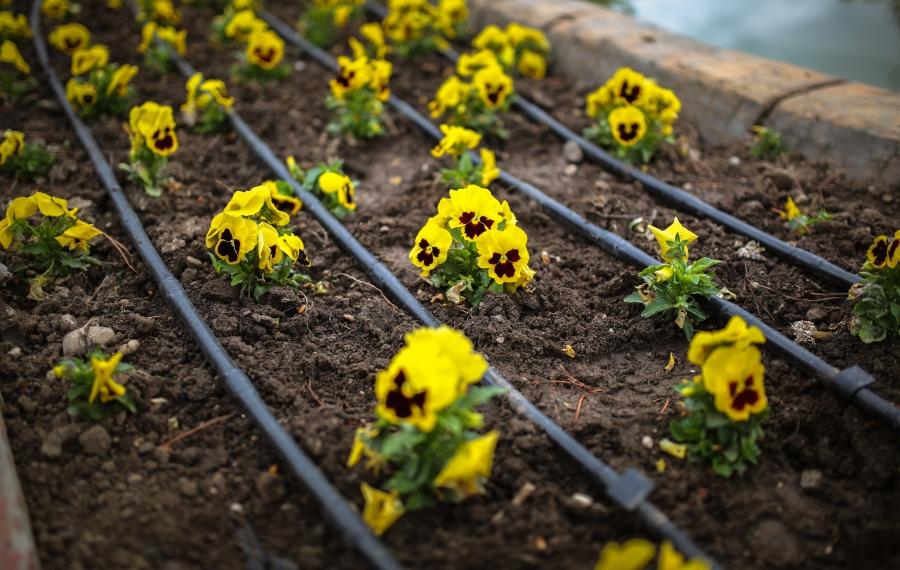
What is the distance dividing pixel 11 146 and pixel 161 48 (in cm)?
182

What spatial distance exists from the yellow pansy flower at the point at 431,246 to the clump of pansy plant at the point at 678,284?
78 cm

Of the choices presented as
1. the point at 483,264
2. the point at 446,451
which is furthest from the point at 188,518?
the point at 483,264

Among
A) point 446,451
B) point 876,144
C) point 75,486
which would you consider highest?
point 876,144

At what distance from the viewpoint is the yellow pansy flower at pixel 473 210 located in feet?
9.88

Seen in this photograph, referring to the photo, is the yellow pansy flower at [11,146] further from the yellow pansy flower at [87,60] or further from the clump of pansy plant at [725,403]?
the clump of pansy plant at [725,403]

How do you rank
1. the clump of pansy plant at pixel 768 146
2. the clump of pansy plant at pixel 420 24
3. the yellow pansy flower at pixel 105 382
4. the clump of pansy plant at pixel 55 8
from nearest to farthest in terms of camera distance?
the yellow pansy flower at pixel 105 382, the clump of pansy plant at pixel 768 146, the clump of pansy plant at pixel 420 24, the clump of pansy plant at pixel 55 8

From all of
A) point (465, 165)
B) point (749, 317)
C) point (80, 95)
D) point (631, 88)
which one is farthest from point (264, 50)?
point (749, 317)

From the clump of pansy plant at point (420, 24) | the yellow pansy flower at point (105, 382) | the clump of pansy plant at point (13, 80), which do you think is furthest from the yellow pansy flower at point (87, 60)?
the yellow pansy flower at point (105, 382)

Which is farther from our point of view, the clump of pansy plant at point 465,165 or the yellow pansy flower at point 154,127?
the clump of pansy plant at point 465,165

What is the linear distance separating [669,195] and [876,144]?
1.08 m

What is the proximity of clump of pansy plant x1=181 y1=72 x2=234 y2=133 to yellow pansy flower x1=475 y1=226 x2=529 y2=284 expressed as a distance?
220 cm

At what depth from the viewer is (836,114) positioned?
4.19 m

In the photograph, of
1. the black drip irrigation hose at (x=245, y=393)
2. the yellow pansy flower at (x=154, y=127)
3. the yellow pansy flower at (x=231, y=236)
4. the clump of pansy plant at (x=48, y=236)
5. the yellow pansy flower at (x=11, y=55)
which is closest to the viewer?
the black drip irrigation hose at (x=245, y=393)

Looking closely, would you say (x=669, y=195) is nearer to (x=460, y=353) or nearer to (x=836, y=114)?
(x=836, y=114)
